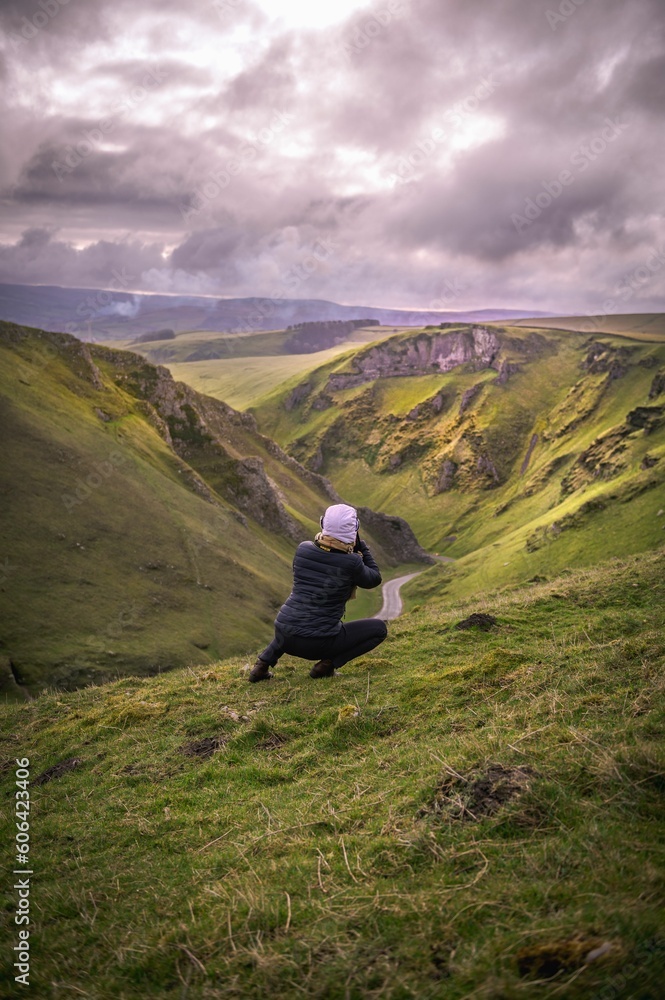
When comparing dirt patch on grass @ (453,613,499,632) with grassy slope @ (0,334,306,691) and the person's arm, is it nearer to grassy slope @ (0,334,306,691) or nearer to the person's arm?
the person's arm

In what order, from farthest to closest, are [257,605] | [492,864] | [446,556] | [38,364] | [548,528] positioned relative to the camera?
[446,556]
[548,528]
[38,364]
[257,605]
[492,864]

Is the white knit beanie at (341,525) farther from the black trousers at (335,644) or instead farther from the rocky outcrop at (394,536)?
the rocky outcrop at (394,536)

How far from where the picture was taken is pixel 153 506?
77000mm

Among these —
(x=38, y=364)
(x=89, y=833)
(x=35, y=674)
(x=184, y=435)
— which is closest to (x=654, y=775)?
(x=89, y=833)

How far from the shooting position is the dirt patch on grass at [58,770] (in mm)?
10805

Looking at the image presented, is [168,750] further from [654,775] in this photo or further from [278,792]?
[654,775]

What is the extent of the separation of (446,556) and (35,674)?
498ft

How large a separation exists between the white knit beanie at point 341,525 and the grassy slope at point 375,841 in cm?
325

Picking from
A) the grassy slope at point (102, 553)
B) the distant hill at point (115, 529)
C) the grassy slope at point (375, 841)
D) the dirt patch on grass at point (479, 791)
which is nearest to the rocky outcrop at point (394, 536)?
the distant hill at point (115, 529)

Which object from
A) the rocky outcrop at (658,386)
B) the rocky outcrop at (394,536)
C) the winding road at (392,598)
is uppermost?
the rocky outcrop at (658,386)

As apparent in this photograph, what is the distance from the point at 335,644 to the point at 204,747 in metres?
3.38

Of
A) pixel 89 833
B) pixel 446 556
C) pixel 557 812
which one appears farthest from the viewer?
pixel 446 556

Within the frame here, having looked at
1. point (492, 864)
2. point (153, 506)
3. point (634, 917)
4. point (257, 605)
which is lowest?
point (257, 605)

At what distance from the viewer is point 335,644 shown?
12.1 meters
